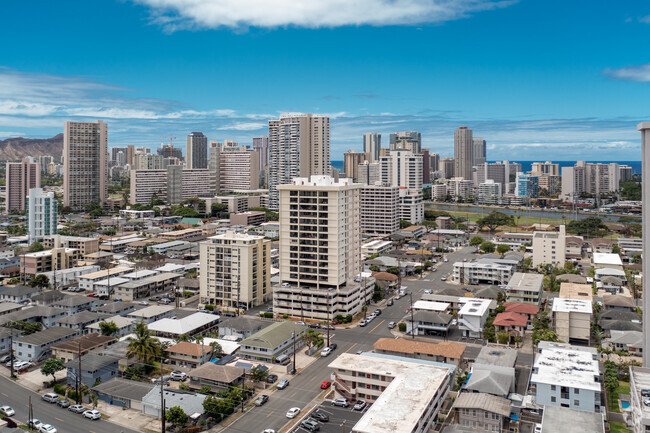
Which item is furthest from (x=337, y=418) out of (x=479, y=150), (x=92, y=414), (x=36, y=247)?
(x=479, y=150)

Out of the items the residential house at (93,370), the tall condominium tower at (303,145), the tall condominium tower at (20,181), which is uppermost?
the tall condominium tower at (303,145)

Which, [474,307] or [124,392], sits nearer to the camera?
[124,392]

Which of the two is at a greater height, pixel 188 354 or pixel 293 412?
pixel 188 354

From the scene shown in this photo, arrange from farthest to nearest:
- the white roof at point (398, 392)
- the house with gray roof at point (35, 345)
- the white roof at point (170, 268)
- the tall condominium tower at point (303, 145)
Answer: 1. the tall condominium tower at point (303, 145)
2. the white roof at point (170, 268)
3. the house with gray roof at point (35, 345)
4. the white roof at point (398, 392)

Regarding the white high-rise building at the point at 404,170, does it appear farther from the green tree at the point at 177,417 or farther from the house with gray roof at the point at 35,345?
the green tree at the point at 177,417

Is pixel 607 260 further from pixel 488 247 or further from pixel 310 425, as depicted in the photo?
pixel 310 425

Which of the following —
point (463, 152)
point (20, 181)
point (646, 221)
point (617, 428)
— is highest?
point (463, 152)

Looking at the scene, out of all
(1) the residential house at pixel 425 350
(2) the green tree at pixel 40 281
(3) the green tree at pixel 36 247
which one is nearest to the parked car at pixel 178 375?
(1) the residential house at pixel 425 350
